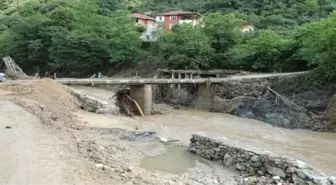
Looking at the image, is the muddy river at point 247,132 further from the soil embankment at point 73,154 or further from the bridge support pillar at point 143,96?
the soil embankment at point 73,154

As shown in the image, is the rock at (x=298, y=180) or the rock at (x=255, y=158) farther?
the rock at (x=255, y=158)

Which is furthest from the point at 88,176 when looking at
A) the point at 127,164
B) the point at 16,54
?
the point at 16,54

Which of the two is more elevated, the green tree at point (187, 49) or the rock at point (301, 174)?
the green tree at point (187, 49)

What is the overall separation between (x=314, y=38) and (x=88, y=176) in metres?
25.8

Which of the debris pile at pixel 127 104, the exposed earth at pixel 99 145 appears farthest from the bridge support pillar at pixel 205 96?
the debris pile at pixel 127 104

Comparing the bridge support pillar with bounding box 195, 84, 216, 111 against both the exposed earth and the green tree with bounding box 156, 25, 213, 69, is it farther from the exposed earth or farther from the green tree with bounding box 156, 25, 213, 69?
the exposed earth

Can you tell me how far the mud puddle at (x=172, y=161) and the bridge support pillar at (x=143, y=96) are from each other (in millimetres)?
13326

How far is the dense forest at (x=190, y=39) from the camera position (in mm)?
36312

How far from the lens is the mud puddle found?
12986 millimetres

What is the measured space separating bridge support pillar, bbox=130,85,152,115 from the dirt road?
1376 cm

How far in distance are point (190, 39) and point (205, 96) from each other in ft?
33.1

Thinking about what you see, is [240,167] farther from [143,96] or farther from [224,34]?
[224,34]

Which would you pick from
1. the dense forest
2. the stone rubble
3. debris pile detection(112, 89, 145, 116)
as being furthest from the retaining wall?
the dense forest

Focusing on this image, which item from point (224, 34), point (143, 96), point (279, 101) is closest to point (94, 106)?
point (143, 96)
